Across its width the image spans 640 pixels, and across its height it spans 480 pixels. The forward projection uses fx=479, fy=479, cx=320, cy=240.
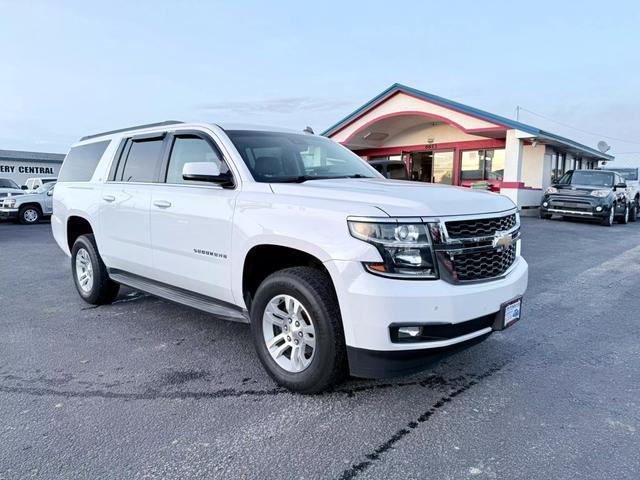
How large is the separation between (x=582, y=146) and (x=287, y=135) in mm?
21969

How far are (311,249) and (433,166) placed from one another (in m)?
21.9

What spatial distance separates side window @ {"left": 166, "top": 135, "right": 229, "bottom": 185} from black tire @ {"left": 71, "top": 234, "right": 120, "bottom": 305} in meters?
1.67

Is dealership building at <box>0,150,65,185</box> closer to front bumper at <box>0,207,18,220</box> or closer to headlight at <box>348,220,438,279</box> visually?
front bumper at <box>0,207,18,220</box>

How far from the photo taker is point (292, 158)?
431 cm

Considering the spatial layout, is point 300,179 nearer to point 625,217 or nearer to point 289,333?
point 289,333

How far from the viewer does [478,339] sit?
319 centimetres

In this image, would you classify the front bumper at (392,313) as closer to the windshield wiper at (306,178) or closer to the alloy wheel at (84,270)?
the windshield wiper at (306,178)

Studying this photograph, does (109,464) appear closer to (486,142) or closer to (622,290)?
(622,290)

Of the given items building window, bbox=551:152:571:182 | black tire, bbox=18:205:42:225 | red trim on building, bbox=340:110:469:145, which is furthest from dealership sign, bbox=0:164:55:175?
building window, bbox=551:152:571:182

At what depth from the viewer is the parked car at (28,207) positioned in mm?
16906

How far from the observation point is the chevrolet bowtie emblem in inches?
130

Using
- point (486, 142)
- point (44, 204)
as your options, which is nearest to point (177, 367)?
point (44, 204)

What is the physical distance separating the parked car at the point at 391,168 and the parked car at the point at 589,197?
464 inches

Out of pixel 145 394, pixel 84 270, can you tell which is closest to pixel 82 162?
pixel 84 270
